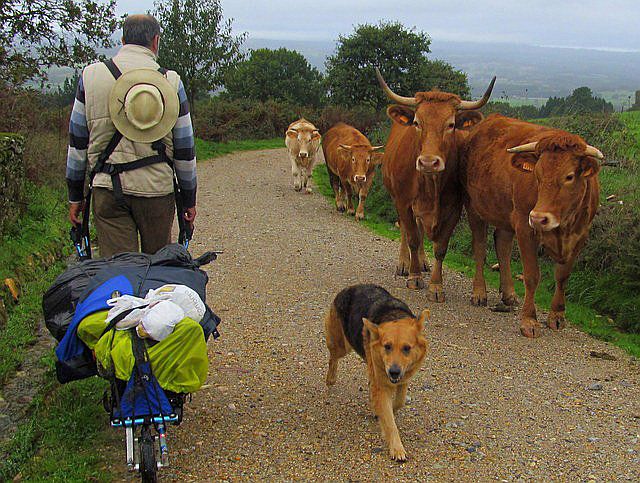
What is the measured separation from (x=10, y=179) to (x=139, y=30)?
5.92 metres

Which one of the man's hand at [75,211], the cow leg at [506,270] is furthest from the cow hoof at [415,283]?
the man's hand at [75,211]

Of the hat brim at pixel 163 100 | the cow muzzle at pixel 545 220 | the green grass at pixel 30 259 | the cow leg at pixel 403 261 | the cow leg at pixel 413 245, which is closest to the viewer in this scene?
the hat brim at pixel 163 100

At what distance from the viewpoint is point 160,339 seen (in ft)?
14.2

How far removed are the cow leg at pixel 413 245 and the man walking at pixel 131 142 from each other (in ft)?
14.9

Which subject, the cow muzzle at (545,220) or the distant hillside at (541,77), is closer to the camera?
the cow muzzle at (545,220)

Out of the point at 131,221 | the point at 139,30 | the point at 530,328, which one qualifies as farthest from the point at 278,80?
the point at 131,221

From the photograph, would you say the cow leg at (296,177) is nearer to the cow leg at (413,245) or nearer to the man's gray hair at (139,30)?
the cow leg at (413,245)

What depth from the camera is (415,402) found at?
6254 mm

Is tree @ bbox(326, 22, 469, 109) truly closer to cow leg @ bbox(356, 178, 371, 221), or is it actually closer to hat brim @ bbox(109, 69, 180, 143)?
cow leg @ bbox(356, 178, 371, 221)

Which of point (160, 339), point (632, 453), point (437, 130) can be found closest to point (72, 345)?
point (160, 339)

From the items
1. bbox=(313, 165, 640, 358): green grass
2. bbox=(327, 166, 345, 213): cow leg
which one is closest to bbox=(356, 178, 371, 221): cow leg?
bbox=(313, 165, 640, 358): green grass

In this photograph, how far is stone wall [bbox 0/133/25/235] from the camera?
10289mm

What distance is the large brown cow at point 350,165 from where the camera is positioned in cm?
1507

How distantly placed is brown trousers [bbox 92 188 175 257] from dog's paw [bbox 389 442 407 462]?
2513 millimetres
